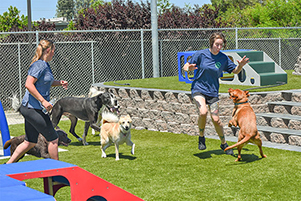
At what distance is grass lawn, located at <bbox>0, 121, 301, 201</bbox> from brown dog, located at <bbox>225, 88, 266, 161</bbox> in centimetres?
38

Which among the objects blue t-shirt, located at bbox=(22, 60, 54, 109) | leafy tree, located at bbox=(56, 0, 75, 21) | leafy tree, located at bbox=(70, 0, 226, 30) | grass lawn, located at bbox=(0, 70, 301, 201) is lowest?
grass lawn, located at bbox=(0, 70, 301, 201)

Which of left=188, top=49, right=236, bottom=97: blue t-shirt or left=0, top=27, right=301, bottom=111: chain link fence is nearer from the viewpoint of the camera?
left=188, top=49, right=236, bottom=97: blue t-shirt

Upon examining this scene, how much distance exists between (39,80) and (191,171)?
9.02ft

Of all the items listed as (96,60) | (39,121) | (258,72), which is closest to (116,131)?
(39,121)

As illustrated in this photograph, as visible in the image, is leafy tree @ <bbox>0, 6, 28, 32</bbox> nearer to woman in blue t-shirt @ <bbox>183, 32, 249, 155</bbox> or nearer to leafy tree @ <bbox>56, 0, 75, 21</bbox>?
woman in blue t-shirt @ <bbox>183, 32, 249, 155</bbox>

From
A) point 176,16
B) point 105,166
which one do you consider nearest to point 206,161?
point 105,166

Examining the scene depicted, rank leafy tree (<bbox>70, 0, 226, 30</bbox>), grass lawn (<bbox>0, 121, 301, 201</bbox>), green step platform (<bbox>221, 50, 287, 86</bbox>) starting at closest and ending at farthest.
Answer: grass lawn (<bbox>0, 121, 301, 201</bbox>)
green step platform (<bbox>221, 50, 287, 86</bbox>)
leafy tree (<bbox>70, 0, 226, 30</bbox>)

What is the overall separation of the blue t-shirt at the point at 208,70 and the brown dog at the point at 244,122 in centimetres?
41

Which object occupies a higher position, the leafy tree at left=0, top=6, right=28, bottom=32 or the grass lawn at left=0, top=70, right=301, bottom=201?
the leafy tree at left=0, top=6, right=28, bottom=32

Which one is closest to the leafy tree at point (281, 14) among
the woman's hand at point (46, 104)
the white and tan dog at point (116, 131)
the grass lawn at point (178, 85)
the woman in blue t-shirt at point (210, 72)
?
the grass lawn at point (178, 85)

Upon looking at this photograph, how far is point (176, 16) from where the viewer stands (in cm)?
2117

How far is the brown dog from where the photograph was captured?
23.7 ft

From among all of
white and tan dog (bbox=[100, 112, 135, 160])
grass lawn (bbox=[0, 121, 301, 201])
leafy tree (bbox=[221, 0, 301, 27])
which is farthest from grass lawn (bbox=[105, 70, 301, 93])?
leafy tree (bbox=[221, 0, 301, 27])

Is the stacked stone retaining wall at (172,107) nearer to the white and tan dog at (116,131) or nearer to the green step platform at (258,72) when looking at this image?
the green step platform at (258,72)
